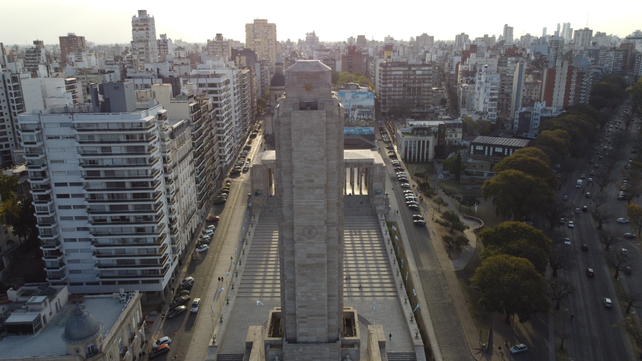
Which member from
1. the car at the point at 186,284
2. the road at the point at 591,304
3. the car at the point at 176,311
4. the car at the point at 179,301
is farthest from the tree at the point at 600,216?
the car at the point at 176,311

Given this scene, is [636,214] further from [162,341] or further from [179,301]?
[162,341]

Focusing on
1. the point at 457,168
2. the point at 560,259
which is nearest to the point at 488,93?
the point at 457,168

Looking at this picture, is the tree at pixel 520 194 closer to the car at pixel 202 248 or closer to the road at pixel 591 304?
the road at pixel 591 304

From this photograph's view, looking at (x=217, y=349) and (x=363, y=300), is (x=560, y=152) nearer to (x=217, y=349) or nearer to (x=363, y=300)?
(x=363, y=300)

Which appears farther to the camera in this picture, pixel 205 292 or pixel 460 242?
pixel 460 242

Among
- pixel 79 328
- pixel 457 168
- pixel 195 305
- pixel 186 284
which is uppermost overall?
pixel 79 328

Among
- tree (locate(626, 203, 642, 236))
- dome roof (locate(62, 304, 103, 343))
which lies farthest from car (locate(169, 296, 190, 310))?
tree (locate(626, 203, 642, 236))

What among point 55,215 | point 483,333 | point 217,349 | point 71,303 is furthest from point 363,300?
point 55,215
